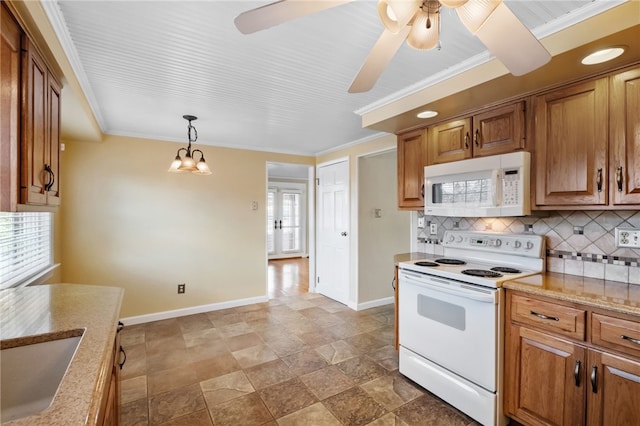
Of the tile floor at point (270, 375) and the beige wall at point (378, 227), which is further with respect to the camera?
the beige wall at point (378, 227)

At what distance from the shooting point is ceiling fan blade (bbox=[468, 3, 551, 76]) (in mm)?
1052

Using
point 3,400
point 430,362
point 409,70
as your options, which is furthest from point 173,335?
point 409,70

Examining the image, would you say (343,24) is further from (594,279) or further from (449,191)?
(594,279)

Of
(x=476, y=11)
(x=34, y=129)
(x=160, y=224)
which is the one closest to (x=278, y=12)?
(x=476, y=11)

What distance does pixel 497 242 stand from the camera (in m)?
2.38

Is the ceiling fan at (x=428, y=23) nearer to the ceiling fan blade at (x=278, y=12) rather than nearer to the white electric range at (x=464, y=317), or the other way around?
the ceiling fan blade at (x=278, y=12)

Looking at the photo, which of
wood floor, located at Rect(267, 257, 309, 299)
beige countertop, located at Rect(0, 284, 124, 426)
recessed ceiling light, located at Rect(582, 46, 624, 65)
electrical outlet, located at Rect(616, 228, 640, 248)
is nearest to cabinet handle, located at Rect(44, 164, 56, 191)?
beige countertop, located at Rect(0, 284, 124, 426)

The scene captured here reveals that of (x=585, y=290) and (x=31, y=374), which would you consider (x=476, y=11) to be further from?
(x=31, y=374)

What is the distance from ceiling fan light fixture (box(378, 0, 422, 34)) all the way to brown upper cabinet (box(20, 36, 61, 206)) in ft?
5.16

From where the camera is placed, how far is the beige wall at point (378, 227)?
162 inches

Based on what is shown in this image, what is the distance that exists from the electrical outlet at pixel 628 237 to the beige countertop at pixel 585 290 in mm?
236

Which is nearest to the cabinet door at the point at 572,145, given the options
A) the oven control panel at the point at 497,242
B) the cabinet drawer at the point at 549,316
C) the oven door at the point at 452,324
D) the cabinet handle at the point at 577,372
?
the oven control panel at the point at 497,242

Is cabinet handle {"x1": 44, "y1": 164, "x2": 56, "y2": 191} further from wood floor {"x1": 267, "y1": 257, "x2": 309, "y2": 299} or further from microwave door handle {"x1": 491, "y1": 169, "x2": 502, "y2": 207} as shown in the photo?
wood floor {"x1": 267, "y1": 257, "x2": 309, "y2": 299}

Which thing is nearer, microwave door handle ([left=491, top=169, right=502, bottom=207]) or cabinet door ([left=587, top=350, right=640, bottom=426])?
cabinet door ([left=587, top=350, right=640, bottom=426])
